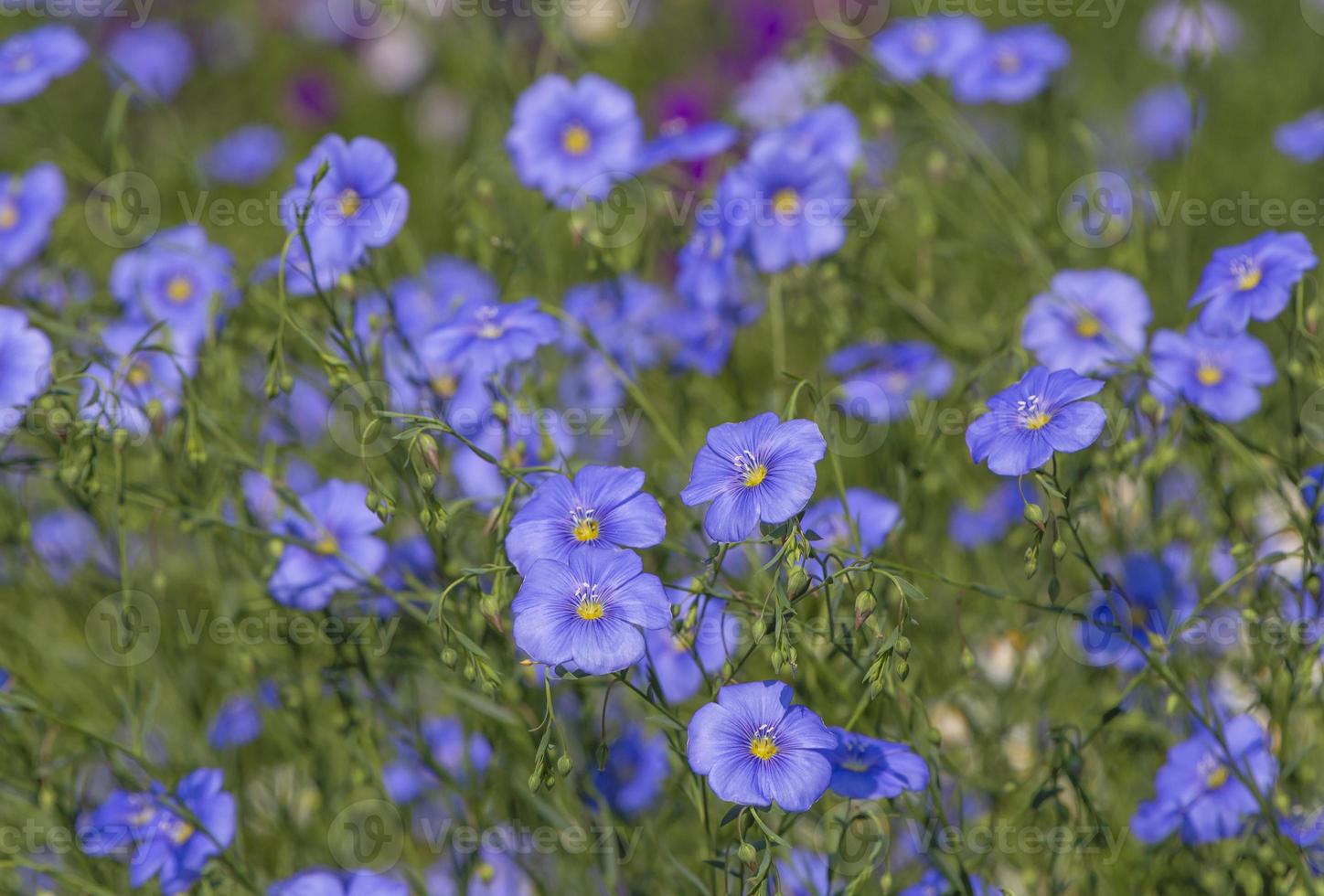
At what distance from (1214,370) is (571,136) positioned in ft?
4.14

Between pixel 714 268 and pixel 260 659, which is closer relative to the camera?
pixel 260 659

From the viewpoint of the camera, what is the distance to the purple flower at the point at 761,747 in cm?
136

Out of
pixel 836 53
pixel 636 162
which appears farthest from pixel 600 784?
pixel 836 53

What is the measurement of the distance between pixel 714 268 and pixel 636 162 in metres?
0.25

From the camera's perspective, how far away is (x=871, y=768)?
5.16ft

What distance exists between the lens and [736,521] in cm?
141

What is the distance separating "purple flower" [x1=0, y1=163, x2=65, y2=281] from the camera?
247 centimetres

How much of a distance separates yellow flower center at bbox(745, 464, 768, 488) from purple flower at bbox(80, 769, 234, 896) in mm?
919

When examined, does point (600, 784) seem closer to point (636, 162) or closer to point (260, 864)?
point (260, 864)

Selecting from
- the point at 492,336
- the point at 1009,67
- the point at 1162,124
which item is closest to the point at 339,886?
the point at 492,336

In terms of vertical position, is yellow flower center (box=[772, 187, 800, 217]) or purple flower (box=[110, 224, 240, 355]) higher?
yellow flower center (box=[772, 187, 800, 217])

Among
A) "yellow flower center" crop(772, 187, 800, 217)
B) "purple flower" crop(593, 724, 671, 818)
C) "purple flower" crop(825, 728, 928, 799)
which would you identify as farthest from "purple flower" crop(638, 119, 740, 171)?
"purple flower" crop(825, 728, 928, 799)

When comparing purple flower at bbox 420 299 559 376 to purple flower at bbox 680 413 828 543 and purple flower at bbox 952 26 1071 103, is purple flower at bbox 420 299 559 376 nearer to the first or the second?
purple flower at bbox 680 413 828 543

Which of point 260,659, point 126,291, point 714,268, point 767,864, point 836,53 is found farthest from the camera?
point 836,53
